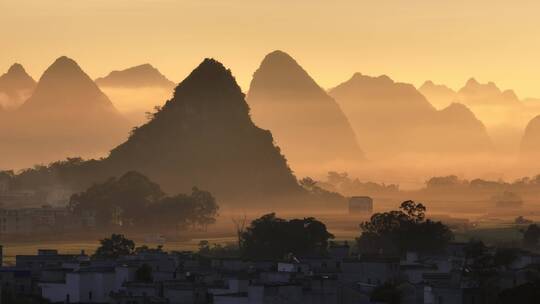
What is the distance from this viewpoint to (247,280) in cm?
8050

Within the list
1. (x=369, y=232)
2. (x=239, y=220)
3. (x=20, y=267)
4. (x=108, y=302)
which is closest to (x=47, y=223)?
(x=239, y=220)

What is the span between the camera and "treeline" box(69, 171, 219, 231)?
17850cm

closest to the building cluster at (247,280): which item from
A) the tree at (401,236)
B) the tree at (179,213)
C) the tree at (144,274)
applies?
the tree at (144,274)

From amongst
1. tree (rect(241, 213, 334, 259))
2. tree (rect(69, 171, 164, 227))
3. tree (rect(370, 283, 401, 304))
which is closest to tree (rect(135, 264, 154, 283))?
tree (rect(370, 283, 401, 304))

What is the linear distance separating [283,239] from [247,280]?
38041mm

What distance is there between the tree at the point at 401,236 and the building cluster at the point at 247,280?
692 inches

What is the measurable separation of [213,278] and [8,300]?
34.9ft

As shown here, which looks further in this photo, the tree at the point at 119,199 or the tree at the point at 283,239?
the tree at the point at 119,199

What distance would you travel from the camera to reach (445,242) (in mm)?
115562

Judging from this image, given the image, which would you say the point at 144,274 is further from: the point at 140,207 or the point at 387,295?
the point at 140,207

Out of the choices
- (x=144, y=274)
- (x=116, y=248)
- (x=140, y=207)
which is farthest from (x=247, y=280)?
(x=140, y=207)

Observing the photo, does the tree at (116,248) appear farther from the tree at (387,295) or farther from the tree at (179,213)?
the tree at (179,213)

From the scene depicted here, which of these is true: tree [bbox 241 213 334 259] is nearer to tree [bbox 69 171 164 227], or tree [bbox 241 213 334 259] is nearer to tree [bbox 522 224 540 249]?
tree [bbox 522 224 540 249]

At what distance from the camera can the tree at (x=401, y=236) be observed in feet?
381
